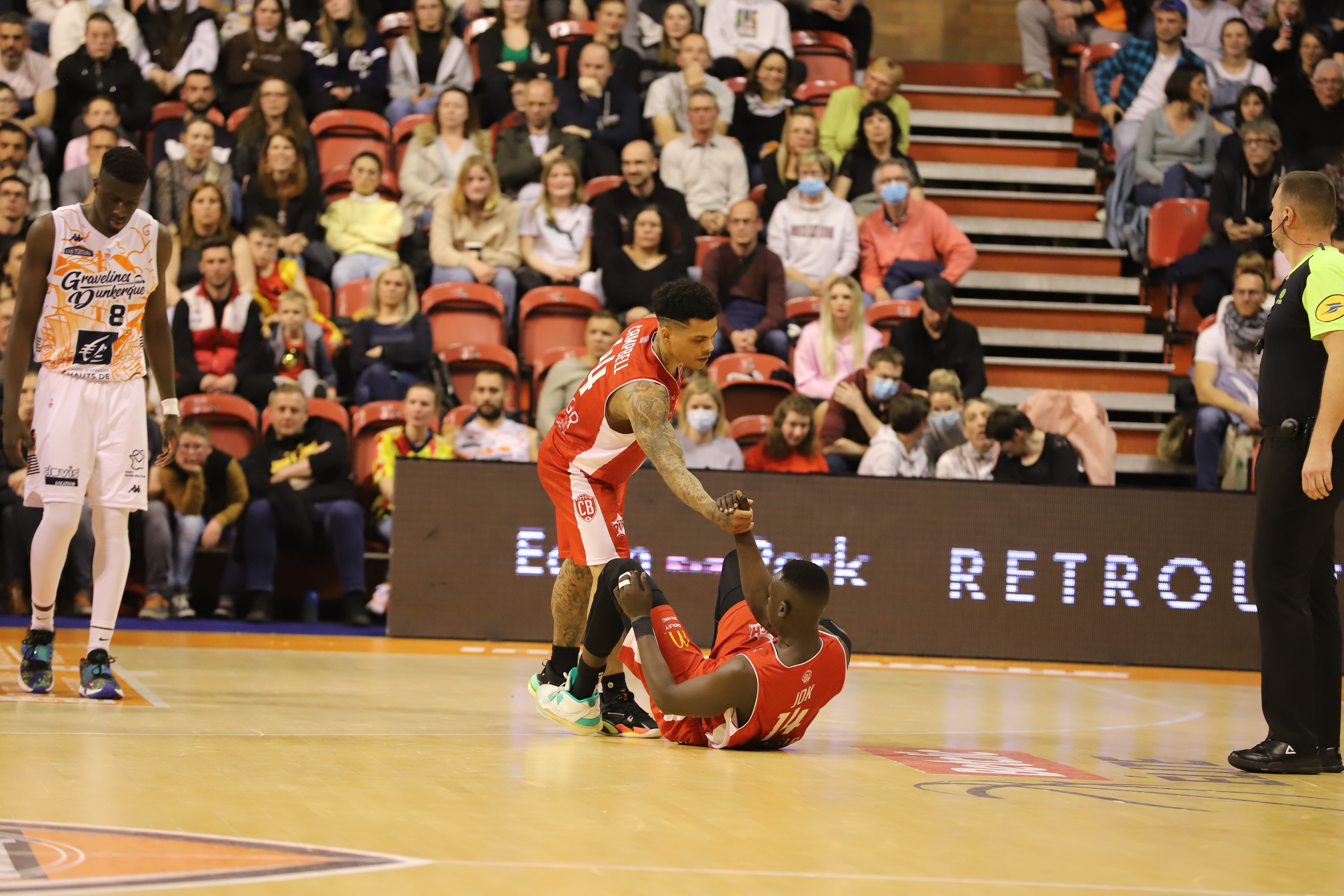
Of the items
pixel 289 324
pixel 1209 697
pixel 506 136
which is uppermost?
pixel 506 136

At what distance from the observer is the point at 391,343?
36.6ft

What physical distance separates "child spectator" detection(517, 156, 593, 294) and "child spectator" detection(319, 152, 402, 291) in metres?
1.05

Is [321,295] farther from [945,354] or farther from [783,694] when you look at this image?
[783,694]

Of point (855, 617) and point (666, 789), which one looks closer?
point (666, 789)

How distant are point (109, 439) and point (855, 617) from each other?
4953mm

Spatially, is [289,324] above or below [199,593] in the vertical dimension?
above

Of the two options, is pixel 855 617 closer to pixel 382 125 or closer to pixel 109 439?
pixel 109 439

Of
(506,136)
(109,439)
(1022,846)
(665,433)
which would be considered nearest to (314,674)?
(109,439)

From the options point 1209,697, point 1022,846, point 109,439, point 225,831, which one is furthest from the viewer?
point 1209,697

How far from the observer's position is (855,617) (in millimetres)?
9438

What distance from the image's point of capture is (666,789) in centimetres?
444

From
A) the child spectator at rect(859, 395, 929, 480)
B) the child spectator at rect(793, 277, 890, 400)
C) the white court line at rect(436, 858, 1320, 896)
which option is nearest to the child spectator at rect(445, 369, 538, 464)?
the child spectator at rect(793, 277, 890, 400)

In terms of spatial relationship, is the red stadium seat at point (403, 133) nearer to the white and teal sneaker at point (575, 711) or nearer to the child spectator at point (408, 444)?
the child spectator at point (408, 444)

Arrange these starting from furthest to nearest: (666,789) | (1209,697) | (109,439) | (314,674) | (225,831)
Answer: (1209,697), (314,674), (109,439), (666,789), (225,831)
